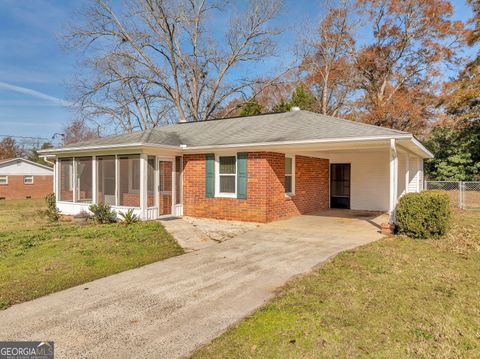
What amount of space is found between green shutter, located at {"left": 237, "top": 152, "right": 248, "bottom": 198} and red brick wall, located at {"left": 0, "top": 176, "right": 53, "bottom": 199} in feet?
90.0

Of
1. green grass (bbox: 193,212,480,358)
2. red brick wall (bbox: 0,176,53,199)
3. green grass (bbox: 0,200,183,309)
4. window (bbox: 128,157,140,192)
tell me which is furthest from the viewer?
red brick wall (bbox: 0,176,53,199)

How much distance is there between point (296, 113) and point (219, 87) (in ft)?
55.1

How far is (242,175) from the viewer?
10.9 metres

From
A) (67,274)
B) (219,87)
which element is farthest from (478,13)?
(67,274)

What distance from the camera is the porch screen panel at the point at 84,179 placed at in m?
12.6

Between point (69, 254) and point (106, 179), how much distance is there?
5.68 m

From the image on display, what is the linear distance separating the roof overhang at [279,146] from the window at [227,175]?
1.55 ft

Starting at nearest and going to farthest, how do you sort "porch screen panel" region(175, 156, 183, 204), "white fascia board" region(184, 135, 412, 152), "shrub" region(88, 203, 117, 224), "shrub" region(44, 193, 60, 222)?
1. "white fascia board" region(184, 135, 412, 152)
2. "shrub" region(88, 203, 117, 224)
3. "porch screen panel" region(175, 156, 183, 204)
4. "shrub" region(44, 193, 60, 222)

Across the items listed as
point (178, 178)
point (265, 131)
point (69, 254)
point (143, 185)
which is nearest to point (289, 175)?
point (265, 131)

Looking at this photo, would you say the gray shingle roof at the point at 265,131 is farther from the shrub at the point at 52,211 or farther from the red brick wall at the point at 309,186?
the shrub at the point at 52,211

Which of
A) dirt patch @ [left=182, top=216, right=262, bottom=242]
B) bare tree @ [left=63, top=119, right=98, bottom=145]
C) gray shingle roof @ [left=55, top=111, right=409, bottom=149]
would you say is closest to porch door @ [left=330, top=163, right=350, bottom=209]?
gray shingle roof @ [left=55, top=111, right=409, bottom=149]

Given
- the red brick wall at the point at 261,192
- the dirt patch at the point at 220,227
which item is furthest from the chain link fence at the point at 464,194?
the dirt patch at the point at 220,227

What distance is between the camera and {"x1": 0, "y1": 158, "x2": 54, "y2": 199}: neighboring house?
29.3 m

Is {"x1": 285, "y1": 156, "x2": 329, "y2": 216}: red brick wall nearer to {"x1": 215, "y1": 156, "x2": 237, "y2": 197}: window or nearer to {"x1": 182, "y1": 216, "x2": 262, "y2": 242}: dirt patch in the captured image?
{"x1": 215, "y1": 156, "x2": 237, "y2": 197}: window
